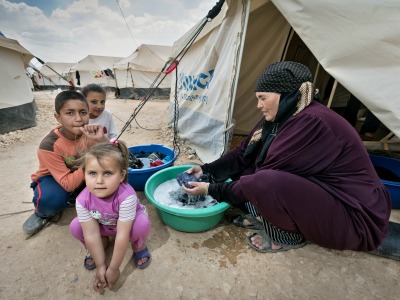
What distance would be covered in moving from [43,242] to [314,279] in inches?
71.7

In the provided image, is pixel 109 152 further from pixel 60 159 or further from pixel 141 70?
pixel 141 70

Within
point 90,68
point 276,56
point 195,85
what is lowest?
point 195,85

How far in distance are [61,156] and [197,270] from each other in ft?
4.02

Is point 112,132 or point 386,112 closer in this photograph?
point 386,112

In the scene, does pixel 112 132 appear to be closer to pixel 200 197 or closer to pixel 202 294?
pixel 200 197

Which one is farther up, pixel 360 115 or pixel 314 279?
pixel 360 115

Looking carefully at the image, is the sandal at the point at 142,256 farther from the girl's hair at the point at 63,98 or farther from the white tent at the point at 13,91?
the white tent at the point at 13,91

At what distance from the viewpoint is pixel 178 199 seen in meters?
→ 1.76

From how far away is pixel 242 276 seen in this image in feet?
4.15

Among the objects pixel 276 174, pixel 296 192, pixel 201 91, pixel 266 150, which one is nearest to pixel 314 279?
pixel 296 192

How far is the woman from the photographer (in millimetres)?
1088

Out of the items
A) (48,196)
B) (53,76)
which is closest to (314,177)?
(48,196)

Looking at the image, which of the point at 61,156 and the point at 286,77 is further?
the point at 61,156

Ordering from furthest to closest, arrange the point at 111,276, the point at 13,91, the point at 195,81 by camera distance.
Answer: the point at 13,91
the point at 195,81
the point at 111,276
